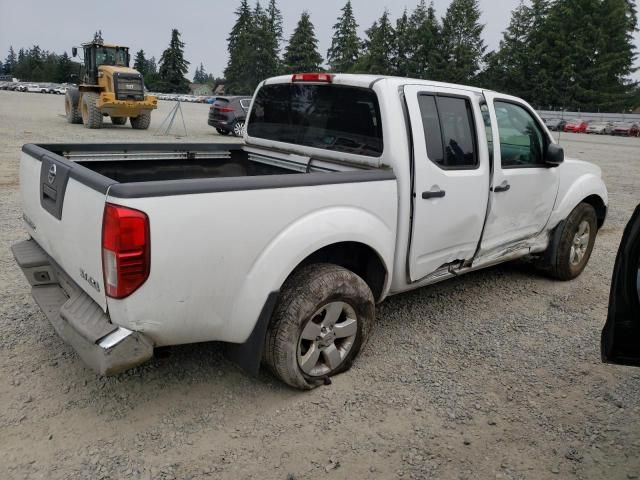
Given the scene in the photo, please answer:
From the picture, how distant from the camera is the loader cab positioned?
19625mm

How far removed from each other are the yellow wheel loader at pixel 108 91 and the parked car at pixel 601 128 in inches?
1343

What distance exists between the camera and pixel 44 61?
107750 millimetres

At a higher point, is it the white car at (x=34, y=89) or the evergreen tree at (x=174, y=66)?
the evergreen tree at (x=174, y=66)

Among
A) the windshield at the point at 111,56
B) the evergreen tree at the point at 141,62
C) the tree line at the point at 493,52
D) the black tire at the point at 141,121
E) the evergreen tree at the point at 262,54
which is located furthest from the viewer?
the evergreen tree at the point at 141,62

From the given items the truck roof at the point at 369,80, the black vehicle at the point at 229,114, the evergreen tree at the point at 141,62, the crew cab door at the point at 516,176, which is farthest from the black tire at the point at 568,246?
the evergreen tree at the point at 141,62

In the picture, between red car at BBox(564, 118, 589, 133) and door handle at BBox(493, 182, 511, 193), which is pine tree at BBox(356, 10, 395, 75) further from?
door handle at BBox(493, 182, 511, 193)

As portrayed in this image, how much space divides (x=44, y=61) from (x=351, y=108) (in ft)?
404

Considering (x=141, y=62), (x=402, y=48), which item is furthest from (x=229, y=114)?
(x=141, y=62)

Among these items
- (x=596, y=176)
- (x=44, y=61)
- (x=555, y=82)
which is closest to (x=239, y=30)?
(x=44, y=61)

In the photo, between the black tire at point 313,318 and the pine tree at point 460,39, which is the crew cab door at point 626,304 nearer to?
the black tire at point 313,318

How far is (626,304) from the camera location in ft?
8.13

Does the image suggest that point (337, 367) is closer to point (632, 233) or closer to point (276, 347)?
point (276, 347)

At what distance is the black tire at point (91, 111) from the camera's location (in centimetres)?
1866

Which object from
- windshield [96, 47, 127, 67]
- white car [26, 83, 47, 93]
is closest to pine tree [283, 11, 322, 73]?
white car [26, 83, 47, 93]
